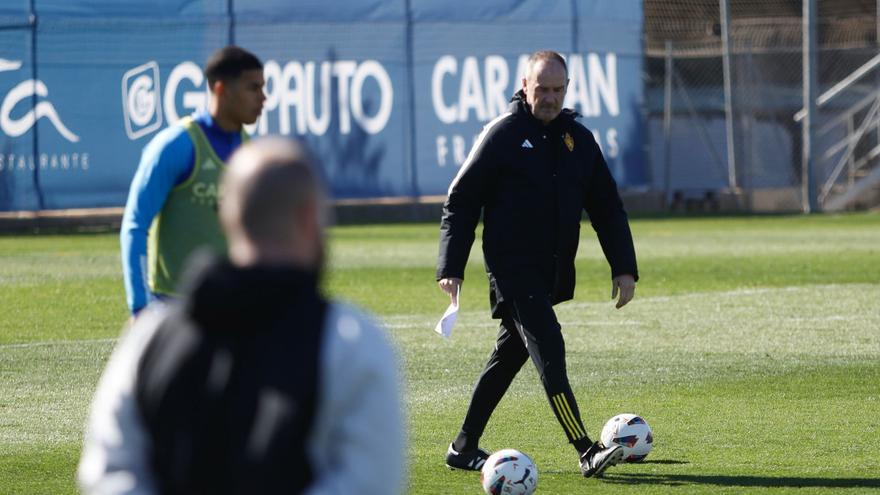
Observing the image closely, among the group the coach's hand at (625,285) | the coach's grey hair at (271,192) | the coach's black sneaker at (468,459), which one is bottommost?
the coach's black sneaker at (468,459)

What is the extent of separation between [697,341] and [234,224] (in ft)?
33.6

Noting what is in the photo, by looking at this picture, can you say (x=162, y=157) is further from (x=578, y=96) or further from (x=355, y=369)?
(x=578, y=96)

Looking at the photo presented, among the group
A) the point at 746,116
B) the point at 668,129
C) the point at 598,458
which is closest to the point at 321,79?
the point at 668,129

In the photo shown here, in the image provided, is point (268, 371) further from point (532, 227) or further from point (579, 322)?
point (579, 322)

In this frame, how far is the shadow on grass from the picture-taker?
7039 mm

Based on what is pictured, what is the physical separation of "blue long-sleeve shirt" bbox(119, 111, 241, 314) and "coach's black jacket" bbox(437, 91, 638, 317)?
159 cm

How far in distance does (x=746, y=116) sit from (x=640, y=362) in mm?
20537

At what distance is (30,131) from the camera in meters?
26.0

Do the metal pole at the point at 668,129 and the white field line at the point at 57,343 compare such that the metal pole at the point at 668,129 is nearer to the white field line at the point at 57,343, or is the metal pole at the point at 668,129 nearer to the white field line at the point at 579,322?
the white field line at the point at 579,322

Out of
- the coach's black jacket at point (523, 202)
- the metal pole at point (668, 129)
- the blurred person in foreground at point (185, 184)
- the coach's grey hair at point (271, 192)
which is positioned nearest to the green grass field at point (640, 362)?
the coach's black jacket at point (523, 202)

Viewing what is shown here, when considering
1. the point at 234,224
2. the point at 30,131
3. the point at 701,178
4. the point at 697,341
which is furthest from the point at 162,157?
the point at 701,178

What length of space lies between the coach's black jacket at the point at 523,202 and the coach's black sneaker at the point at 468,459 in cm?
68

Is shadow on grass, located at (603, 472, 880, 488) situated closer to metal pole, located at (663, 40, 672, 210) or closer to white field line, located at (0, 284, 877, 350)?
white field line, located at (0, 284, 877, 350)

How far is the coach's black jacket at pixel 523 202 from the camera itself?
7328 millimetres
